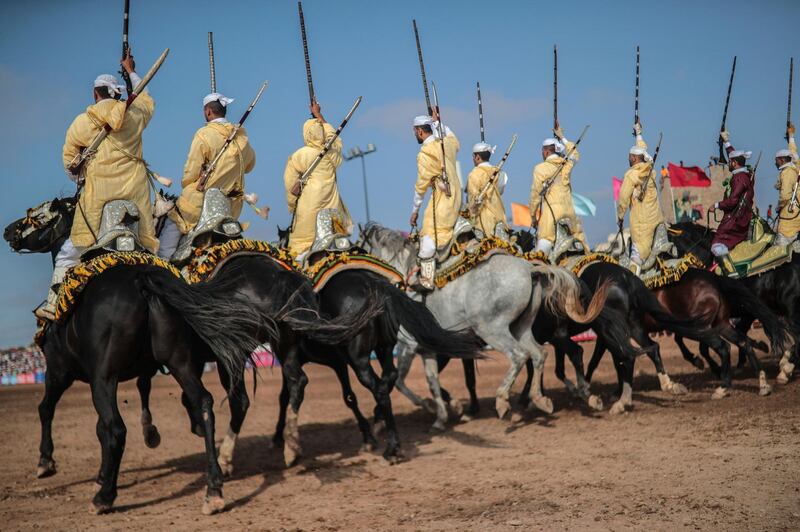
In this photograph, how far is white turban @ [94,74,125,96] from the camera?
725 cm

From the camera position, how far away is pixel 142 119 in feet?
24.2

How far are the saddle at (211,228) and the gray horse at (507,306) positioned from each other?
2.73 metres

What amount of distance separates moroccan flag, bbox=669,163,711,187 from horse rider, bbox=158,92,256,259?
12.9 m

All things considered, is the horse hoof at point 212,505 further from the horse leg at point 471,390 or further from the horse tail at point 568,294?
the horse leg at point 471,390

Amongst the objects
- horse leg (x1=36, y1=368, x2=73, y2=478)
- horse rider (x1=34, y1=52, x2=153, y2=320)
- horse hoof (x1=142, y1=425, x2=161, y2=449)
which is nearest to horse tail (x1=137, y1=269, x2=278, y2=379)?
horse rider (x1=34, y1=52, x2=153, y2=320)

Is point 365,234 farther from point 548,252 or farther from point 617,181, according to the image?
point 617,181

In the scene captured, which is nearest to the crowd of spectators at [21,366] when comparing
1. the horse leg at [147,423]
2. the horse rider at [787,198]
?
the horse leg at [147,423]

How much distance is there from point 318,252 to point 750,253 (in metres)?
7.01

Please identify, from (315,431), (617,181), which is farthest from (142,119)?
(617,181)

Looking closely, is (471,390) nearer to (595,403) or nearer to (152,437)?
(595,403)

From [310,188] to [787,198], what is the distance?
8.49 m

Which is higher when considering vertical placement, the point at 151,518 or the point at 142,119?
the point at 142,119

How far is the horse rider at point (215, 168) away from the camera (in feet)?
28.7

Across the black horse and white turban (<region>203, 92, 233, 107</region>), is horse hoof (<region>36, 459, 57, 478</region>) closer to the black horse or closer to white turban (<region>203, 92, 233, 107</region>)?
white turban (<region>203, 92, 233, 107</region>)
